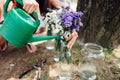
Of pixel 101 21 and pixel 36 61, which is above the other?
pixel 101 21

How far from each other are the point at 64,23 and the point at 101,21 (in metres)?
0.68

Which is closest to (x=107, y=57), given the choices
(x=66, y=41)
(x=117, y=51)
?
(x=117, y=51)

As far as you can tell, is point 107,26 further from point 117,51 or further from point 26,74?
point 26,74

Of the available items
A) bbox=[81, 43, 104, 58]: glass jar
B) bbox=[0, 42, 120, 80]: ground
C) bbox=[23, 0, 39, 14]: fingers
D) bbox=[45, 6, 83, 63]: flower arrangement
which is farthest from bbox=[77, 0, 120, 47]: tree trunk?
bbox=[23, 0, 39, 14]: fingers

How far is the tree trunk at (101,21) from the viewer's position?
227cm

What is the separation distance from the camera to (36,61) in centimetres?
214

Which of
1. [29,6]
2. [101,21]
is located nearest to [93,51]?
[101,21]

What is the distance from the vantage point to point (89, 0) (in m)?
2.32

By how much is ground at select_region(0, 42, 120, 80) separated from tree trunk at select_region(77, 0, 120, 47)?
165 millimetres

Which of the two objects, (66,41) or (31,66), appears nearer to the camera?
(66,41)

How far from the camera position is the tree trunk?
227 cm

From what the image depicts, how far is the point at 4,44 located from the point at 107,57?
916mm

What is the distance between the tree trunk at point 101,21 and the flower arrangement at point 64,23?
54cm

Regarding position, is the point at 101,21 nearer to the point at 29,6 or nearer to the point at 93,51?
the point at 93,51
